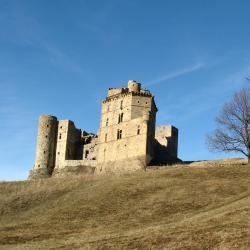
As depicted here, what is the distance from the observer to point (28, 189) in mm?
62969

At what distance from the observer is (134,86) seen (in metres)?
96.1

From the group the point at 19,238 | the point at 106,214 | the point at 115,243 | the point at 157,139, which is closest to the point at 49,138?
the point at 157,139

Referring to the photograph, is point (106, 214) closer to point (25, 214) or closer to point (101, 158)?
point (25, 214)

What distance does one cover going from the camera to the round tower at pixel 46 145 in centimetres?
9700

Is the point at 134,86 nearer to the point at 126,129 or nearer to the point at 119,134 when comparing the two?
the point at 126,129

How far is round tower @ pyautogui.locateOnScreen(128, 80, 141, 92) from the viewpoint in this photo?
95.8 metres

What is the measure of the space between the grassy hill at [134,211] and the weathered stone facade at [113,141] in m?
22.7

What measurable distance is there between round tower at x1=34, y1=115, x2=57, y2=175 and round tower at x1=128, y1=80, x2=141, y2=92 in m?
15.8

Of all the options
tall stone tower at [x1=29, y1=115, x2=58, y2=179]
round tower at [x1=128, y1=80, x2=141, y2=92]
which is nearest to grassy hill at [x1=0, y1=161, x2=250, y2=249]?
tall stone tower at [x1=29, y1=115, x2=58, y2=179]

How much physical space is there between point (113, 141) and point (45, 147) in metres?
14.5

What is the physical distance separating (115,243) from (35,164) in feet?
229

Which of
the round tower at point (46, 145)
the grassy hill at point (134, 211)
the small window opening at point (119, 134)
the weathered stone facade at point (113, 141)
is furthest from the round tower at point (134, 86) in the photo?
the grassy hill at point (134, 211)

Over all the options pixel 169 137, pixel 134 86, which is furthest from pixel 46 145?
pixel 169 137

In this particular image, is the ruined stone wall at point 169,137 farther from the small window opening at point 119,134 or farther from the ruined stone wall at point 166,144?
the small window opening at point 119,134
